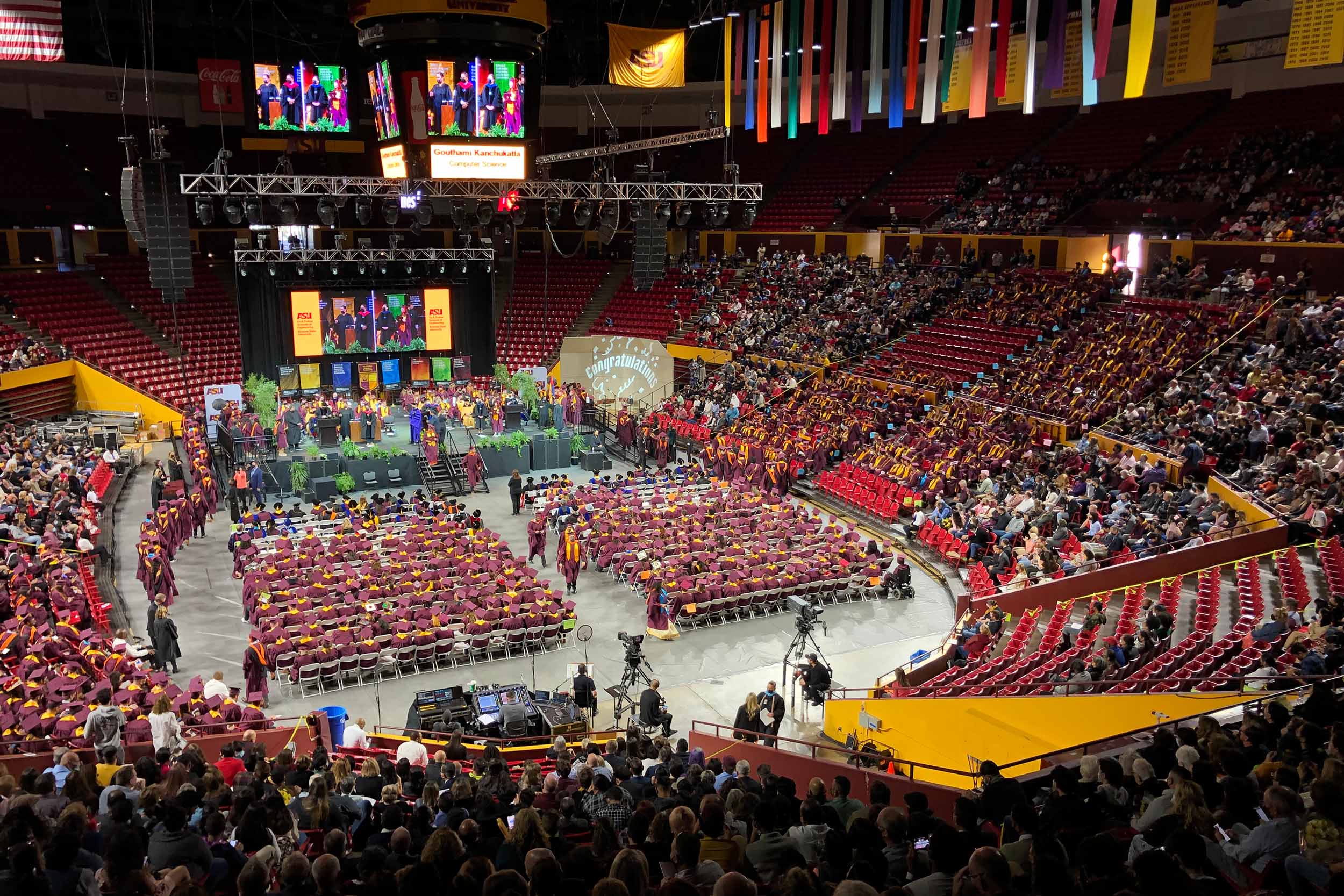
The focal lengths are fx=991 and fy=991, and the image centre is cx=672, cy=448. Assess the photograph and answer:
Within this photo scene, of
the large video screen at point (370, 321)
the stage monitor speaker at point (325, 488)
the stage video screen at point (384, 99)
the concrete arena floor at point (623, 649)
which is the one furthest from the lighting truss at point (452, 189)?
the large video screen at point (370, 321)

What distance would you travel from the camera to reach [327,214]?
21.6 m

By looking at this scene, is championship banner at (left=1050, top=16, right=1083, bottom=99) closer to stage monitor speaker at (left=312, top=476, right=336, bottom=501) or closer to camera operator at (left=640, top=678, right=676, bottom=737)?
camera operator at (left=640, top=678, right=676, bottom=737)

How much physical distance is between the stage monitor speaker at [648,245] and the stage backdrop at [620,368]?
36.0ft

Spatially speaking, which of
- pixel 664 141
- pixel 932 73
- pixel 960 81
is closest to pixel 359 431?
pixel 664 141

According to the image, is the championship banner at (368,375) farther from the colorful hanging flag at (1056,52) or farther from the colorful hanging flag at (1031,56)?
the colorful hanging flag at (1056,52)

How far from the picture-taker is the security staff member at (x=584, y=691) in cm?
1373

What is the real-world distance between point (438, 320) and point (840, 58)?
1931 cm

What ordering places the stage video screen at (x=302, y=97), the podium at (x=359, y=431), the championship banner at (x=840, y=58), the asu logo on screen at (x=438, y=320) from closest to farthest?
the championship banner at (x=840, y=58)
the stage video screen at (x=302, y=97)
the podium at (x=359, y=431)
the asu logo on screen at (x=438, y=320)

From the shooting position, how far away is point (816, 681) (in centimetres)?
1434

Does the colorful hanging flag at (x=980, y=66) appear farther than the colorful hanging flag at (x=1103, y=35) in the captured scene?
Yes

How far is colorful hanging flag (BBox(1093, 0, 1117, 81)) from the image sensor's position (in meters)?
14.6

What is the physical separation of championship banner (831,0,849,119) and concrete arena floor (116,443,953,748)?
398 inches

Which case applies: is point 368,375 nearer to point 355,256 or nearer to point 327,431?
point 355,256

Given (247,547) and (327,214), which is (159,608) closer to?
(247,547)
